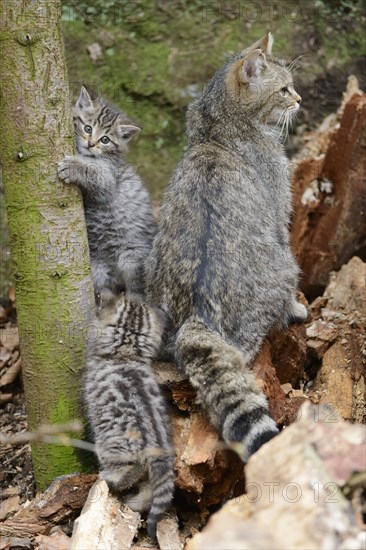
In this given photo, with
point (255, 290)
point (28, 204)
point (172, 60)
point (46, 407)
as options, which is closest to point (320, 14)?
point (172, 60)

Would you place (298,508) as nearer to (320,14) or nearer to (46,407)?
(46,407)

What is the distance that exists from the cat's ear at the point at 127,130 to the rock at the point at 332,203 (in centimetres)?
179

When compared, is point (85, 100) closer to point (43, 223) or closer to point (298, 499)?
point (43, 223)

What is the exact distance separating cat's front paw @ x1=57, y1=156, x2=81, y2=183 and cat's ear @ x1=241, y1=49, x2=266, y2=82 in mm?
1732

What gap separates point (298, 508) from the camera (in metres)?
2.83

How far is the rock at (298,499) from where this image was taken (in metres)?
2.77

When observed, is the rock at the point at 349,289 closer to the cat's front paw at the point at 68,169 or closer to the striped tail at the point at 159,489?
the striped tail at the point at 159,489

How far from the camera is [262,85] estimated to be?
5.66 m

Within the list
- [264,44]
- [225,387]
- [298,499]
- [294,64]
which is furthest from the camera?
[294,64]

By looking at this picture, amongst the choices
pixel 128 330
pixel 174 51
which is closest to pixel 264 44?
pixel 128 330

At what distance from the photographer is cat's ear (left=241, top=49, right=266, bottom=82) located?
5.55m

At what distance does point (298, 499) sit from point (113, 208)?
3.28m

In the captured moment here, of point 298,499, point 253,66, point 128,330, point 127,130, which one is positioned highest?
point 253,66

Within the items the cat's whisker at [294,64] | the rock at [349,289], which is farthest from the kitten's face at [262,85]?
the rock at [349,289]
